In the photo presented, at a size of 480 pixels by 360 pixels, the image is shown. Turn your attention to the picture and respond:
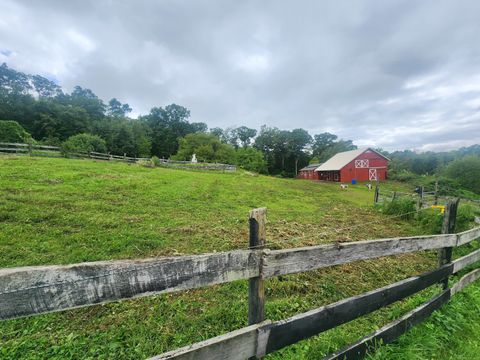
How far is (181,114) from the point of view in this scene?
288ft

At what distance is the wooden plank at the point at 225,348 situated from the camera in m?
1.69

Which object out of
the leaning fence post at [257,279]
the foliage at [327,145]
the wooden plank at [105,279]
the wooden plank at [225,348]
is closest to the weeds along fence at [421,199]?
the leaning fence post at [257,279]

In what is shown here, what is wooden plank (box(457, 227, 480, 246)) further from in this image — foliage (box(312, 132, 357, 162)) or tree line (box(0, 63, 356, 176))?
foliage (box(312, 132, 357, 162))

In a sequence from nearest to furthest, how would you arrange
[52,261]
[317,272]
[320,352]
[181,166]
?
[320,352]
[52,261]
[317,272]
[181,166]

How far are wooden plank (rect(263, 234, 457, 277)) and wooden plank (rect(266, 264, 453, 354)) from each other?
0.41 meters

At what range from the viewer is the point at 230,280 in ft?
6.32

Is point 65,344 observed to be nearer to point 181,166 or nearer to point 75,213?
point 75,213

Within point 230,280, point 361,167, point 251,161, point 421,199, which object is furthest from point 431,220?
point 251,161

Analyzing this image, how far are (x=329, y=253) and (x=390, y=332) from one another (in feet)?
4.73

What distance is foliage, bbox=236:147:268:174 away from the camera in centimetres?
6531

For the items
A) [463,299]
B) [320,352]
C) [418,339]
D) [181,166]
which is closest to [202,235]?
[320,352]

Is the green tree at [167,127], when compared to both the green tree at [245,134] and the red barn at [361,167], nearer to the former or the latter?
the green tree at [245,134]

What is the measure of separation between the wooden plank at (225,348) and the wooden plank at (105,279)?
1.34 ft

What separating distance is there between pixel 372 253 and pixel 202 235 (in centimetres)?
448
